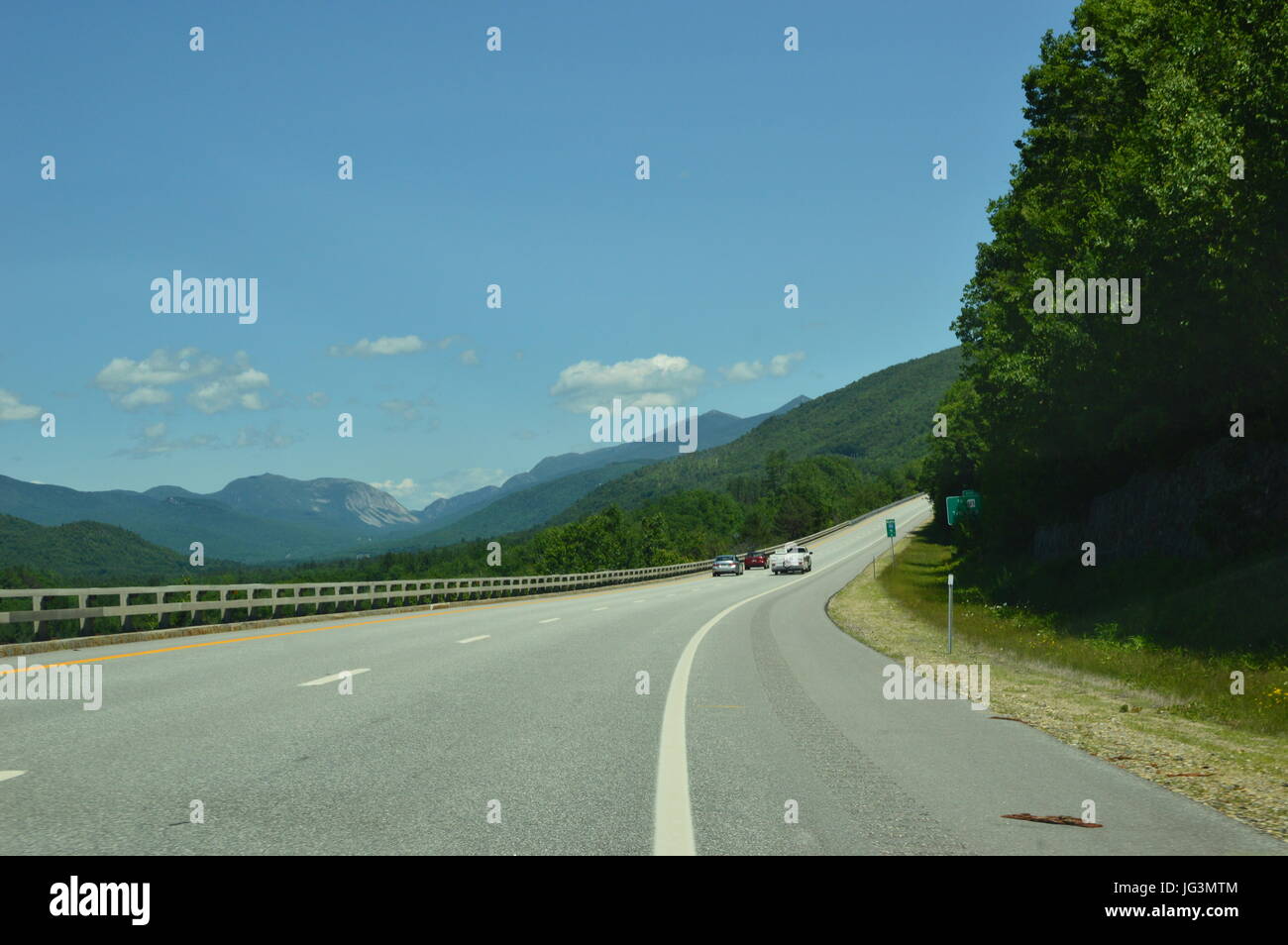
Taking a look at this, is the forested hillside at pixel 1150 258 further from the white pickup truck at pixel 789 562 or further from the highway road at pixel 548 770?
the white pickup truck at pixel 789 562

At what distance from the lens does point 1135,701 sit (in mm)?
12773

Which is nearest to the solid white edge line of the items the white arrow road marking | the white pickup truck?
the white arrow road marking

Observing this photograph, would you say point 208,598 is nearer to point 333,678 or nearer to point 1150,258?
point 333,678

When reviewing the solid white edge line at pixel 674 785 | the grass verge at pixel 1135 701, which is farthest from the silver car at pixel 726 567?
the solid white edge line at pixel 674 785

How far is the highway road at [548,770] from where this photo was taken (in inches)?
220

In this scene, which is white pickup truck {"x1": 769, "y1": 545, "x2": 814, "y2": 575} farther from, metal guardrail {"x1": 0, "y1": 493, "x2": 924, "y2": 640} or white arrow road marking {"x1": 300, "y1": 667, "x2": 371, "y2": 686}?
white arrow road marking {"x1": 300, "y1": 667, "x2": 371, "y2": 686}

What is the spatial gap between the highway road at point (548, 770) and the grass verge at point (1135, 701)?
1.67ft

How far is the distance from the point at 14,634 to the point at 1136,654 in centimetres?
2016

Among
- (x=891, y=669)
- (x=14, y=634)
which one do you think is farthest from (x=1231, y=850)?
(x=14, y=634)

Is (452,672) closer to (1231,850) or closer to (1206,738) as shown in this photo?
(1206,738)

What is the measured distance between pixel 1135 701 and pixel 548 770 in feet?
28.4

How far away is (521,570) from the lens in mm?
191750

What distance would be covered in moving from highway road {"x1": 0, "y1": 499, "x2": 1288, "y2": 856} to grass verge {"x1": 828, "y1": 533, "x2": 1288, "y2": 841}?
20.0 inches

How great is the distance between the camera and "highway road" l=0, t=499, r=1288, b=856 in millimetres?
5578
